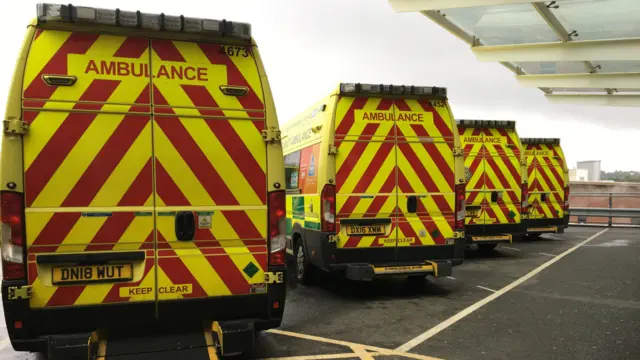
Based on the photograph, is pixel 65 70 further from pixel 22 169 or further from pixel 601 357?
pixel 601 357

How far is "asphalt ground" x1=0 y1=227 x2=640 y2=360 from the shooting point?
4.73 metres

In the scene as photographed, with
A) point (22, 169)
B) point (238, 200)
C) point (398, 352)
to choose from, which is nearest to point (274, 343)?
point (398, 352)

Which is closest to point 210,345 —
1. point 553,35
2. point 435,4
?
point 435,4

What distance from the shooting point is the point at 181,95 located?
13.2 ft

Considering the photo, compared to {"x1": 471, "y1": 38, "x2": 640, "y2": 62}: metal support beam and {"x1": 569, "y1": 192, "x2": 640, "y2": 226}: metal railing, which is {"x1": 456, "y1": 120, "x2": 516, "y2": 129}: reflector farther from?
{"x1": 569, "y1": 192, "x2": 640, "y2": 226}: metal railing

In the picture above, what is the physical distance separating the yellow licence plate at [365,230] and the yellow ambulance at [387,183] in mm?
14

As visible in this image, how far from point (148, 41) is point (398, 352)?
3458mm

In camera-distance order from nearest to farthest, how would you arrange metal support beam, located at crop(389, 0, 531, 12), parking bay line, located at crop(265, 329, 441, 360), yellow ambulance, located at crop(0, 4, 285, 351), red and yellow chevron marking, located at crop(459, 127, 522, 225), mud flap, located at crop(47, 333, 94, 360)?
mud flap, located at crop(47, 333, 94, 360) → yellow ambulance, located at crop(0, 4, 285, 351) → parking bay line, located at crop(265, 329, 441, 360) → red and yellow chevron marking, located at crop(459, 127, 522, 225) → metal support beam, located at crop(389, 0, 531, 12)

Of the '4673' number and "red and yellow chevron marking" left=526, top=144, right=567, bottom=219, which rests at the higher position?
the '4673' number

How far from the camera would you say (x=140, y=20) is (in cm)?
391

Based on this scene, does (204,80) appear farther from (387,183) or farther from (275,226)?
(387,183)

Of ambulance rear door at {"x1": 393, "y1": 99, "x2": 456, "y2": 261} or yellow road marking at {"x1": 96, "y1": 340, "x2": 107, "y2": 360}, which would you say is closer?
yellow road marking at {"x1": 96, "y1": 340, "x2": 107, "y2": 360}

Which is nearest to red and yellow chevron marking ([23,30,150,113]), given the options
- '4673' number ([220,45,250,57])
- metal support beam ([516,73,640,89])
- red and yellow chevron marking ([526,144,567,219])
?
'4673' number ([220,45,250,57])

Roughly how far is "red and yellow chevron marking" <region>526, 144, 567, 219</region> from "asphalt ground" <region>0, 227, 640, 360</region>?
4268mm
